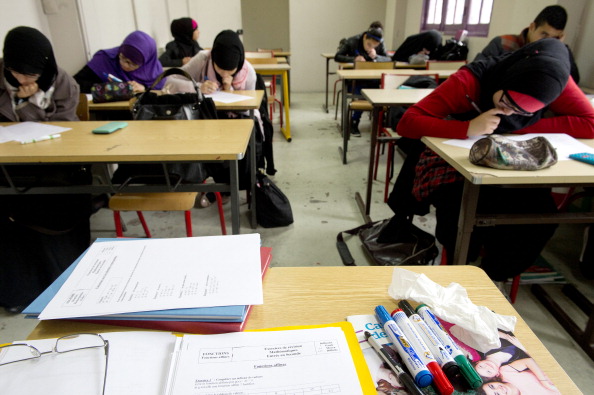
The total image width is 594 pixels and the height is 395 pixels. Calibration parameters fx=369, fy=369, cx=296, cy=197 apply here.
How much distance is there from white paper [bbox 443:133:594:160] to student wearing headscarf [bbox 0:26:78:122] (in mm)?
1809

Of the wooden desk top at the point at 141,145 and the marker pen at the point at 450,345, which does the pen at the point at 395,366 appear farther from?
the wooden desk top at the point at 141,145

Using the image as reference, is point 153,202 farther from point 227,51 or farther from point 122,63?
point 122,63

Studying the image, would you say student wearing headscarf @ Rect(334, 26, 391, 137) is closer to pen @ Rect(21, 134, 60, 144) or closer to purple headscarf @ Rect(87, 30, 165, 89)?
purple headscarf @ Rect(87, 30, 165, 89)

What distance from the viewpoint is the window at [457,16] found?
15.6ft

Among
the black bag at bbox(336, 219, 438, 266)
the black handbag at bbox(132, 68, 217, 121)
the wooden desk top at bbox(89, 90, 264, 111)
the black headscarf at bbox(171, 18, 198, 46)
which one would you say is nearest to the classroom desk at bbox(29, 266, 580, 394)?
the black bag at bbox(336, 219, 438, 266)

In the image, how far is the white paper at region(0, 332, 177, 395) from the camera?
17.1 inches

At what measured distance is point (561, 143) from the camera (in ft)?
4.52

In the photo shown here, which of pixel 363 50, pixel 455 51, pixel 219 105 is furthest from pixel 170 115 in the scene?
pixel 455 51

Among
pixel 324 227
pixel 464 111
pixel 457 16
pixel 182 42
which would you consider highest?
pixel 457 16

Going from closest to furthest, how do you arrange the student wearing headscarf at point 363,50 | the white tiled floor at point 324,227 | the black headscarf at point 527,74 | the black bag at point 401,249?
1. the black headscarf at point 527,74
2. the white tiled floor at point 324,227
3. the black bag at point 401,249
4. the student wearing headscarf at point 363,50

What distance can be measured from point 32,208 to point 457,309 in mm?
1707

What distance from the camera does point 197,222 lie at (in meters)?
2.39

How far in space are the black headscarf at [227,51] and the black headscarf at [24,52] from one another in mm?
1016

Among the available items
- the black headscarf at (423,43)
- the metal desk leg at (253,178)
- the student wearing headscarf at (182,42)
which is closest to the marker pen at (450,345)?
the metal desk leg at (253,178)
